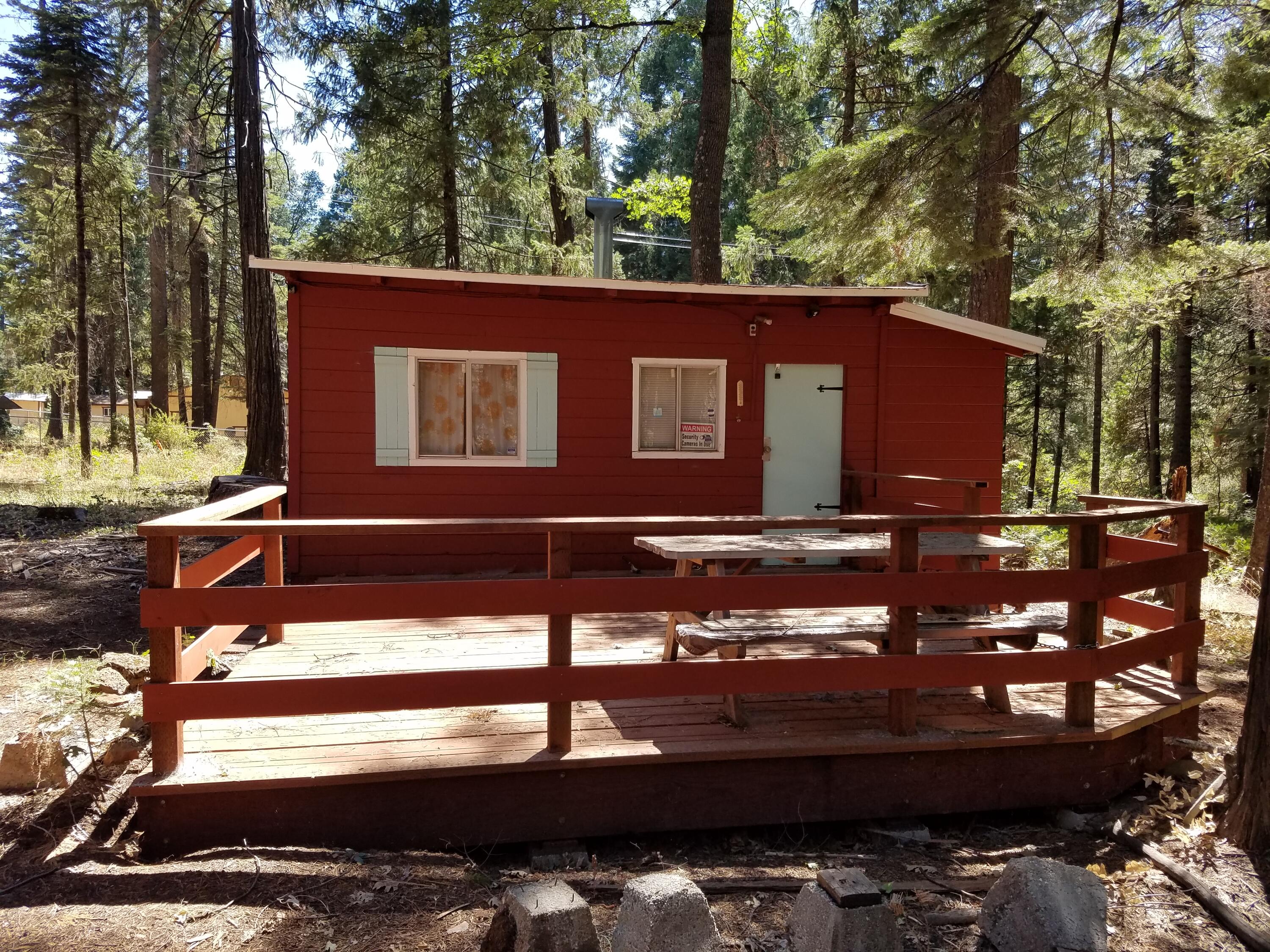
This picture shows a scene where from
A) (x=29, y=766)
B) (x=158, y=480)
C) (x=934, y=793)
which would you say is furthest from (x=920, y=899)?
(x=158, y=480)

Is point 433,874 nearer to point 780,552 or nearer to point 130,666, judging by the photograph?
point 780,552

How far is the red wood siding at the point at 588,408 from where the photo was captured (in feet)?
24.2

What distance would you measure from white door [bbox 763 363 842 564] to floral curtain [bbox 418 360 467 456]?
9.77 ft

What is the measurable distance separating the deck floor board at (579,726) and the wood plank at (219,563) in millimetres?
518

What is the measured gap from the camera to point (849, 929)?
7.40ft

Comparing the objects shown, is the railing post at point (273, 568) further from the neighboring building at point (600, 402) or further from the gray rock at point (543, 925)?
the gray rock at point (543, 925)

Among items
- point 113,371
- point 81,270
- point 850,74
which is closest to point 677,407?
point 850,74

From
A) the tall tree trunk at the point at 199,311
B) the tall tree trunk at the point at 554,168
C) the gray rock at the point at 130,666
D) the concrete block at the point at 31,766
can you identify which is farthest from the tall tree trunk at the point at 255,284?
the tall tree trunk at the point at 199,311

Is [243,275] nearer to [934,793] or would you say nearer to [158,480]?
[158,480]

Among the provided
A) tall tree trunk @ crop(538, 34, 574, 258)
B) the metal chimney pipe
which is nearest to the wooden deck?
the metal chimney pipe

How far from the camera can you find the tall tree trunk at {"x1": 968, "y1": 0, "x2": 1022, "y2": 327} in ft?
23.6

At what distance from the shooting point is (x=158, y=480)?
1661cm

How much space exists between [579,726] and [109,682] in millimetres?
3044

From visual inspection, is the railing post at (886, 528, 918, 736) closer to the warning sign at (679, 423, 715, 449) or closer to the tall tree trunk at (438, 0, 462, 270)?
the warning sign at (679, 423, 715, 449)
